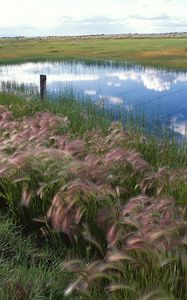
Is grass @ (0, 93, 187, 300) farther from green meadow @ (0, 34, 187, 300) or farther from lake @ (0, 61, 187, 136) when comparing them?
lake @ (0, 61, 187, 136)

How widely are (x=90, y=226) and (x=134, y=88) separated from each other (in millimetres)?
22059

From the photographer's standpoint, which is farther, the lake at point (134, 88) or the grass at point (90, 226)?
the lake at point (134, 88)

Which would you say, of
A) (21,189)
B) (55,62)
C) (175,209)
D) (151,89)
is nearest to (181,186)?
(175,209)

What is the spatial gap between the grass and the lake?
26.5 ft

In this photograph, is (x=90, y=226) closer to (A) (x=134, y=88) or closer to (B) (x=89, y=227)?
(B) (x=89, y=227)

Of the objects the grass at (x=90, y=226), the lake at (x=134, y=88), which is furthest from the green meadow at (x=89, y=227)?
the lake at (x=134, y=88)

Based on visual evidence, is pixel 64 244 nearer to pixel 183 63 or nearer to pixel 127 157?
pixel 127 157

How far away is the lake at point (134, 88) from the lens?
60.3 ft

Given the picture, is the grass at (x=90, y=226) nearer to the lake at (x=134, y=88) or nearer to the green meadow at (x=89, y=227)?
the green meadow at (x=89, y=227)

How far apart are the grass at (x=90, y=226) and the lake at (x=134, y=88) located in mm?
8065

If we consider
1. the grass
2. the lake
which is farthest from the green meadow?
the lake

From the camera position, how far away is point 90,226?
5508 mm

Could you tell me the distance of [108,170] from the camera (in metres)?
6.31

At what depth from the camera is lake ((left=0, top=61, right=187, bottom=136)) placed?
18375 millimetres
